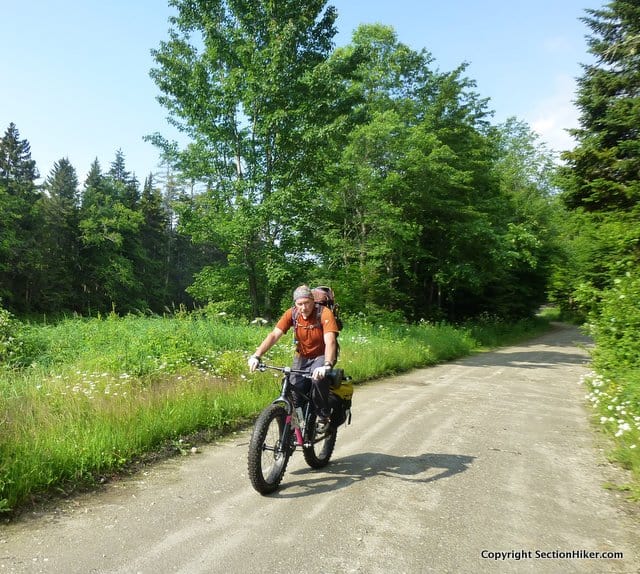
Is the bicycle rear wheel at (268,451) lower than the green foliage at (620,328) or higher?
lower

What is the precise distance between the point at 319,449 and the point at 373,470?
64 cm

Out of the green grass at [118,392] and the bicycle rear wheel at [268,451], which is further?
the green grass at [118,392]

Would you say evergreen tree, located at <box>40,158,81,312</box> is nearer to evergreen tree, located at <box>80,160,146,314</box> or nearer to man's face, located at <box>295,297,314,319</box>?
evergreen tree, located at <box>80,160,146,314</box>

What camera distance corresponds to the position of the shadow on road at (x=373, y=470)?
4415mm

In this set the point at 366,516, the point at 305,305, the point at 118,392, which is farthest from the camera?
the point at 118,392

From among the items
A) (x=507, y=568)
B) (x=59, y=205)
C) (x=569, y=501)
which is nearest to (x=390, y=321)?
(x=569, y=501)

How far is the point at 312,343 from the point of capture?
4.83m

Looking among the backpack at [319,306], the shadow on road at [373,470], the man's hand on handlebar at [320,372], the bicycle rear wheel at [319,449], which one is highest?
the backpack at [319,306]

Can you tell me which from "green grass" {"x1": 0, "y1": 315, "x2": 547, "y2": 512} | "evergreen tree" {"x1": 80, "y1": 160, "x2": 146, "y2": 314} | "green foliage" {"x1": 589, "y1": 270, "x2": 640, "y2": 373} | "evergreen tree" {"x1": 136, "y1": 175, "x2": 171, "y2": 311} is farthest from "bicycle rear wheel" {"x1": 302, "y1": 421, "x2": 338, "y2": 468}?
"evergreen tree" {"x1": 136, "y1": 175, "x2": 171, "y2": 311}

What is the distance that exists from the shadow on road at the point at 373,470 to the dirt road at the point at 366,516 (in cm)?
2

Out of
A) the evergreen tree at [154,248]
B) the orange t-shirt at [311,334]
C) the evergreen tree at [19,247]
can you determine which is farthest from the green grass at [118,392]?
the evergreen tree at [154,248]

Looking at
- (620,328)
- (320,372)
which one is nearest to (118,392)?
(320,372)

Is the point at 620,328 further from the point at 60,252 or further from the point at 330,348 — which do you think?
the point at 60,252

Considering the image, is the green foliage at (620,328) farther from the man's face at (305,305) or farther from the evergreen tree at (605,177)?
the man's face at (305,305)
